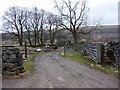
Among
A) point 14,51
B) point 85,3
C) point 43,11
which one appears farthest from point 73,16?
point 14,51

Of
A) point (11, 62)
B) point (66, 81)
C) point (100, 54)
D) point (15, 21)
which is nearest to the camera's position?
point (66, 81)

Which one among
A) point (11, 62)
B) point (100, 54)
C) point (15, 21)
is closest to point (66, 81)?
point (11, 62)

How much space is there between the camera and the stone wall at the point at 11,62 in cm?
649

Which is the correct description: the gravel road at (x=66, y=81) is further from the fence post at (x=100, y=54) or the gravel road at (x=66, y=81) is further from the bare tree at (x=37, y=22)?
the bare tree at (x=37, y=22)

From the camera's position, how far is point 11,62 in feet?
21.7

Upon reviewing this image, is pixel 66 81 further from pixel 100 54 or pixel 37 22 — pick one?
pixel 37 22

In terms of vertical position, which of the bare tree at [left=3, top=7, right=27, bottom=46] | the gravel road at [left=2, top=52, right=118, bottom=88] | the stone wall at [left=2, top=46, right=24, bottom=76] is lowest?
the gravel road at [left=2, top=52, right=118, bottom=88]

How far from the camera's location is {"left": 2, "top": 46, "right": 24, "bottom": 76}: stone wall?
255 inches

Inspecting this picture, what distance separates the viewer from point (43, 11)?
41.9 m

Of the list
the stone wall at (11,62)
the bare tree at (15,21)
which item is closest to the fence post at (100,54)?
the stone wall at (11,62)

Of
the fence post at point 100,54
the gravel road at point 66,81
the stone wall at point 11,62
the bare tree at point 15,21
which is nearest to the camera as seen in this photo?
the gravel road at point 66,81

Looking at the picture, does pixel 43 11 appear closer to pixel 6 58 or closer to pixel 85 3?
pixel 85 3

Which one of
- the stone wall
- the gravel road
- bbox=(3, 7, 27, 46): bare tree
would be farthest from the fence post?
bbox=(3, 7, 27, 46): bare tree

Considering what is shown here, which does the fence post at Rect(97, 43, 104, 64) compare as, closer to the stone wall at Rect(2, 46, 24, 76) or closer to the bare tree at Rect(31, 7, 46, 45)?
the stone wall at Rect(2, 46, 24, 76)
